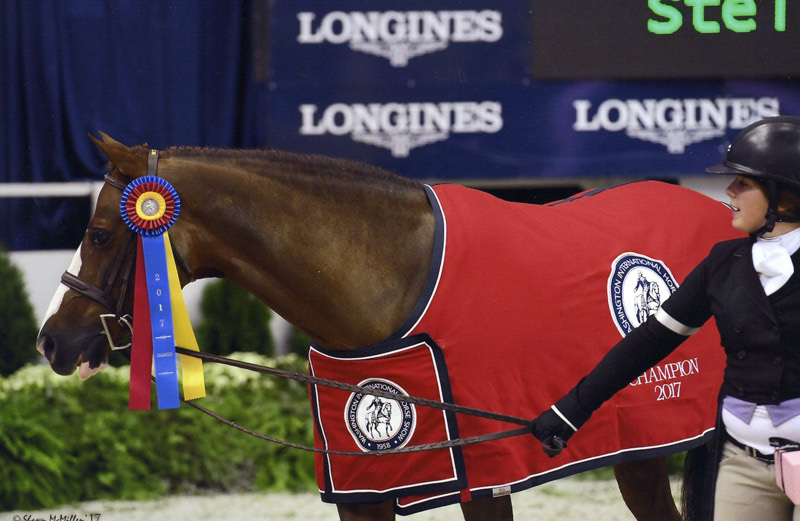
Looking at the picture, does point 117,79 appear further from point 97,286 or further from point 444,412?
point 444,412

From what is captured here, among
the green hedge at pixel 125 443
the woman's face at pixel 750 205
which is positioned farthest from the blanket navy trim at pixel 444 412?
the green hedge at pixel 125 443

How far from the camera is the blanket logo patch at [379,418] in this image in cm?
279

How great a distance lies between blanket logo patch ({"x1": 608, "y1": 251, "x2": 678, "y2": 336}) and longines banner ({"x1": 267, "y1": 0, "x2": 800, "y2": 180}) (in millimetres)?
1998

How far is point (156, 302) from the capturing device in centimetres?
271

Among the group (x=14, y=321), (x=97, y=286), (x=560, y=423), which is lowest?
(x=14, y=321)

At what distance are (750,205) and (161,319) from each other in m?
1.53

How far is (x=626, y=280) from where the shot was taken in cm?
323

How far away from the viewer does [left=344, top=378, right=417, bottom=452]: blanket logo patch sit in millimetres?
2787

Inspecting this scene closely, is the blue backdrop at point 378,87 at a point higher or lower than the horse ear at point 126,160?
higher

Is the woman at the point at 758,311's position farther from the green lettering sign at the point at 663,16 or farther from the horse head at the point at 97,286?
the green lettering sign at the point at 663,16

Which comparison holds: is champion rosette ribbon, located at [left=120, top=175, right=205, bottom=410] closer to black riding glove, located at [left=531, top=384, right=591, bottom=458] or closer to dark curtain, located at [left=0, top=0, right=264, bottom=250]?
black riding glove, located at [left=531, top=384, right=591, bottom=458]

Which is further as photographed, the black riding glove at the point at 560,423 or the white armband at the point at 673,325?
the black riding glove at the point at 560,423

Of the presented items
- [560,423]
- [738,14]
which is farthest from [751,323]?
[738,14]

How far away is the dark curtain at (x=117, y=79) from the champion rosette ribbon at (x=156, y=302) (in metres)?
2.89
